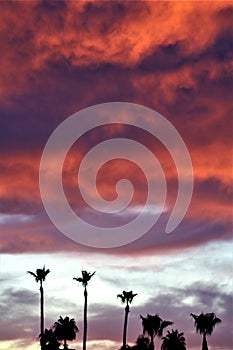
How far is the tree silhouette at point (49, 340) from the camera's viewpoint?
124 meters

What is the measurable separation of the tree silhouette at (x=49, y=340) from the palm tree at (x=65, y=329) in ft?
4.24

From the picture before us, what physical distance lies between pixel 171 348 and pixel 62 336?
1932cm

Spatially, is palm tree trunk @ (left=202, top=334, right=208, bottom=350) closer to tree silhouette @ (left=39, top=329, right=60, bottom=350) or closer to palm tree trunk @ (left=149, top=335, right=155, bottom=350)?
palm tree trunk @ (left=149, top=335, right=155, bottom=350)

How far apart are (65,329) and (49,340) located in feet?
15.1

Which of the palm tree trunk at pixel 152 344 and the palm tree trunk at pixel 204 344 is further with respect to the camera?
the palm tree trunk at pixel 204 344

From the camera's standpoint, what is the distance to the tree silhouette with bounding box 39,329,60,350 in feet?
407

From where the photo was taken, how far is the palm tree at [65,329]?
13012 centimetres

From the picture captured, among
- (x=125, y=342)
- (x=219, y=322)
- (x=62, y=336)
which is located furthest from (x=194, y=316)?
(x=62, y=336)

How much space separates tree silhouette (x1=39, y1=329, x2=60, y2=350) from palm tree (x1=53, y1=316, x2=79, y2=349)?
129 centimetres

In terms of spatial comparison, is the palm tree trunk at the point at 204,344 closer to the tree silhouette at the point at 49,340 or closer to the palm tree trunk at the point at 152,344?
the palm tree trunk at the point at 152,344

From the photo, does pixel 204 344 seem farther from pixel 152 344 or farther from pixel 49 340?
pixel 49 340

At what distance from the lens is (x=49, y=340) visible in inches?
4978

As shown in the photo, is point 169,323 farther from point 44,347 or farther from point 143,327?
point 44,347

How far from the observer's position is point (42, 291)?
410ft
